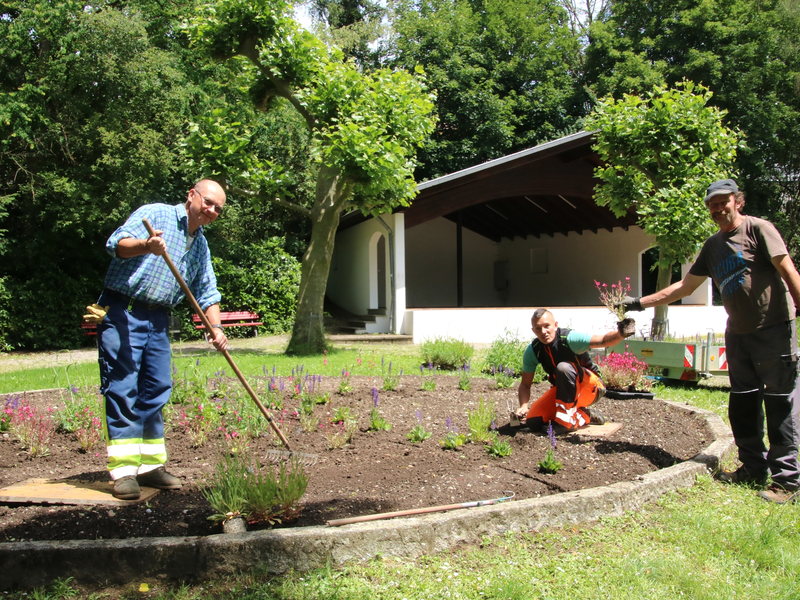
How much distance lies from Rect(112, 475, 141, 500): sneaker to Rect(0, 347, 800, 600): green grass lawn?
28.0 inches

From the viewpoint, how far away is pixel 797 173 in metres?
24.6

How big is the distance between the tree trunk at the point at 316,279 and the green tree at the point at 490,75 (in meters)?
13.5

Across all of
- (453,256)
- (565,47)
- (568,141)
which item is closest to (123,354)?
(568,141)

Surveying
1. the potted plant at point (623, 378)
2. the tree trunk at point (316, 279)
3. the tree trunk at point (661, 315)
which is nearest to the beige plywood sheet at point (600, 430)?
the potted plant at point (623, 378)

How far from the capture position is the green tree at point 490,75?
24625 mm

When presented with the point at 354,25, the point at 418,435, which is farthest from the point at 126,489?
the point at 354,25

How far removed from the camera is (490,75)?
2641cm

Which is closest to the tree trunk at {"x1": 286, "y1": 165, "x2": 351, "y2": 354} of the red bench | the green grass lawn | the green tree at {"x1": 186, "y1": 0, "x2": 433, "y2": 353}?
the green tree at {"x1": 186, "y1": 0, "x2": 433, "y2": 353}

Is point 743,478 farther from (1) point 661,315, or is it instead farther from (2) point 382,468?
(1) point 661,315

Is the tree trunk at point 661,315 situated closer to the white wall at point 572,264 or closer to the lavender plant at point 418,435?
the lavender plant at point 418,435

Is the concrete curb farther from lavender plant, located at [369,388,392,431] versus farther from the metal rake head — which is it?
lavender plant, located at [369,388,392,431]

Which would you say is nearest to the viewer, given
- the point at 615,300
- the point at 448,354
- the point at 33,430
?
the point at 33,430

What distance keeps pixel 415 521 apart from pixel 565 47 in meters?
28.0

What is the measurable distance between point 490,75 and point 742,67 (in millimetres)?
9565
